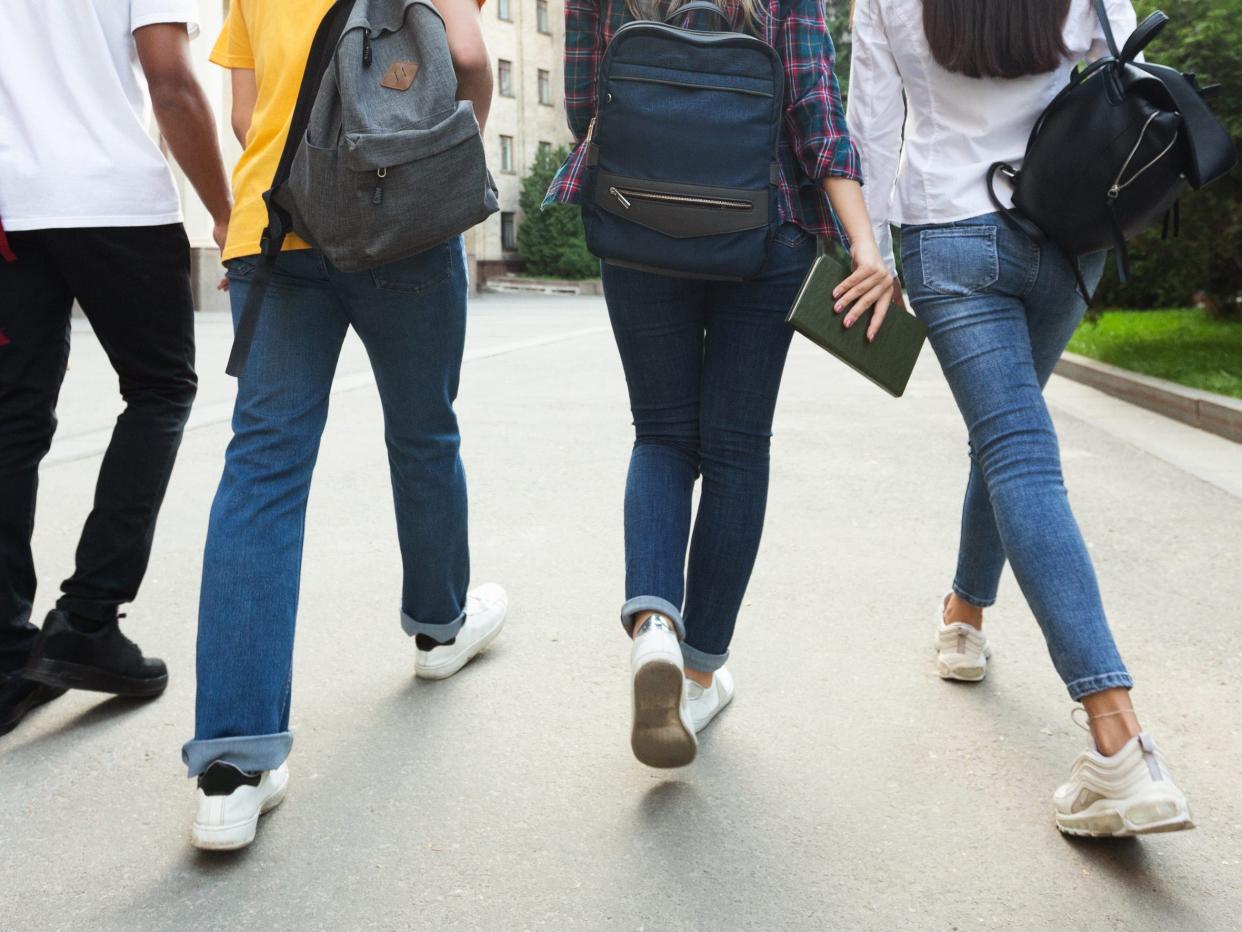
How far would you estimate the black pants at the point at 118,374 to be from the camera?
9.90 feet

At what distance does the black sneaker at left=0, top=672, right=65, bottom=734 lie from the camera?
3.08m

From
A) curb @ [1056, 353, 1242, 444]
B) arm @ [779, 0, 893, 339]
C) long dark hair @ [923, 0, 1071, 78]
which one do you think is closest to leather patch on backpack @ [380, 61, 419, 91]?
arm @ [779, 0, 893, 339]

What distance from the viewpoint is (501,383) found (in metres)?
11.0

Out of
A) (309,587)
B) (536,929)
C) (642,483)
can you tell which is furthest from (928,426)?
(536,929)

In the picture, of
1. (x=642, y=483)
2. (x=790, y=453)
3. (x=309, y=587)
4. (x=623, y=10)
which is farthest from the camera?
(x=790, y=453)

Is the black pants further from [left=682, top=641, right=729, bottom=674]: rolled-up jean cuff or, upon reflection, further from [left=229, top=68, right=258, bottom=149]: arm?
[left=682, top=641, right=729, bottom=674]: rolled-up jean cuff

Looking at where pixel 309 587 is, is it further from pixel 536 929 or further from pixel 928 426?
pixel 928 426

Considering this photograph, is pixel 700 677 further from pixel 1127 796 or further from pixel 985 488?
pixel 1127 796

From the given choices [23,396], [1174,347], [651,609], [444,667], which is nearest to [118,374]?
[23,396]

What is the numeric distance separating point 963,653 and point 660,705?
1248 mm

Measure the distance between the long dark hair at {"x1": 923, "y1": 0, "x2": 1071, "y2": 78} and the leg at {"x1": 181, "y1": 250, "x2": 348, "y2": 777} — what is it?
1.27 m

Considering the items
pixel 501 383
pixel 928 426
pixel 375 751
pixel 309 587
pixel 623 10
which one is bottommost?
pixel 501 383

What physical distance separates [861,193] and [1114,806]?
46.4 inches

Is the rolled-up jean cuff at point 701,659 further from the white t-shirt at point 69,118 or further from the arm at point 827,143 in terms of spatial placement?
the white t-shirt at point 69,118
